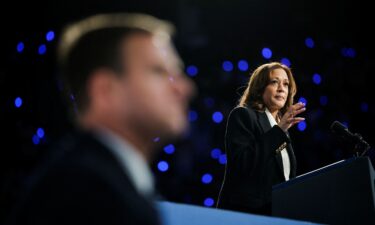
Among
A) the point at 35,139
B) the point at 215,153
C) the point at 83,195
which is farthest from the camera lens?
the point at 215,153

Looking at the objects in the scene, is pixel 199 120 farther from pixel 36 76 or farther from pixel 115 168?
pixel 115 168

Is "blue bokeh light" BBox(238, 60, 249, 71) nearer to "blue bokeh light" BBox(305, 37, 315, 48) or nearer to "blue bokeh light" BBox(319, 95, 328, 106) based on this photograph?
"blue bokeh light" BBox(305, 37, 315, 48)

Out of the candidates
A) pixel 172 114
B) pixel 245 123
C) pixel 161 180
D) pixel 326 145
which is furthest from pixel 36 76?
pixel 172 114

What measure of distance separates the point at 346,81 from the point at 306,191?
3178 mm

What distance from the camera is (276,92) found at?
103 inches

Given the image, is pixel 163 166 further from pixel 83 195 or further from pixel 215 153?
pixel 83 195

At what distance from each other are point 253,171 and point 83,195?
1.65 m

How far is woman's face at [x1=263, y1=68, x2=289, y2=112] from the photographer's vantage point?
2.61m

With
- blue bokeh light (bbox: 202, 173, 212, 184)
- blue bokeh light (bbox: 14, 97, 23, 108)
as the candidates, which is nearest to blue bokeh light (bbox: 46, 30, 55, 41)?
blue bokeh light (bbox: 14, 97, 23, 108)

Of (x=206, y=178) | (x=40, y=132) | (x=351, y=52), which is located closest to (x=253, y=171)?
(x=40, y=132)

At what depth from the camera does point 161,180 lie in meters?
4.91

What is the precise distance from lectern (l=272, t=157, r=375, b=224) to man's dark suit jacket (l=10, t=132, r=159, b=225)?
1.43 meters

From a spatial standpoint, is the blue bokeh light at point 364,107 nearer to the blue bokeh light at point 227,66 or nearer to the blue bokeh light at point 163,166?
the blue bokeh light at point 227,66

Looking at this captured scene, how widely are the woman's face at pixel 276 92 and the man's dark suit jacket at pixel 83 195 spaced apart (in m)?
1.89
